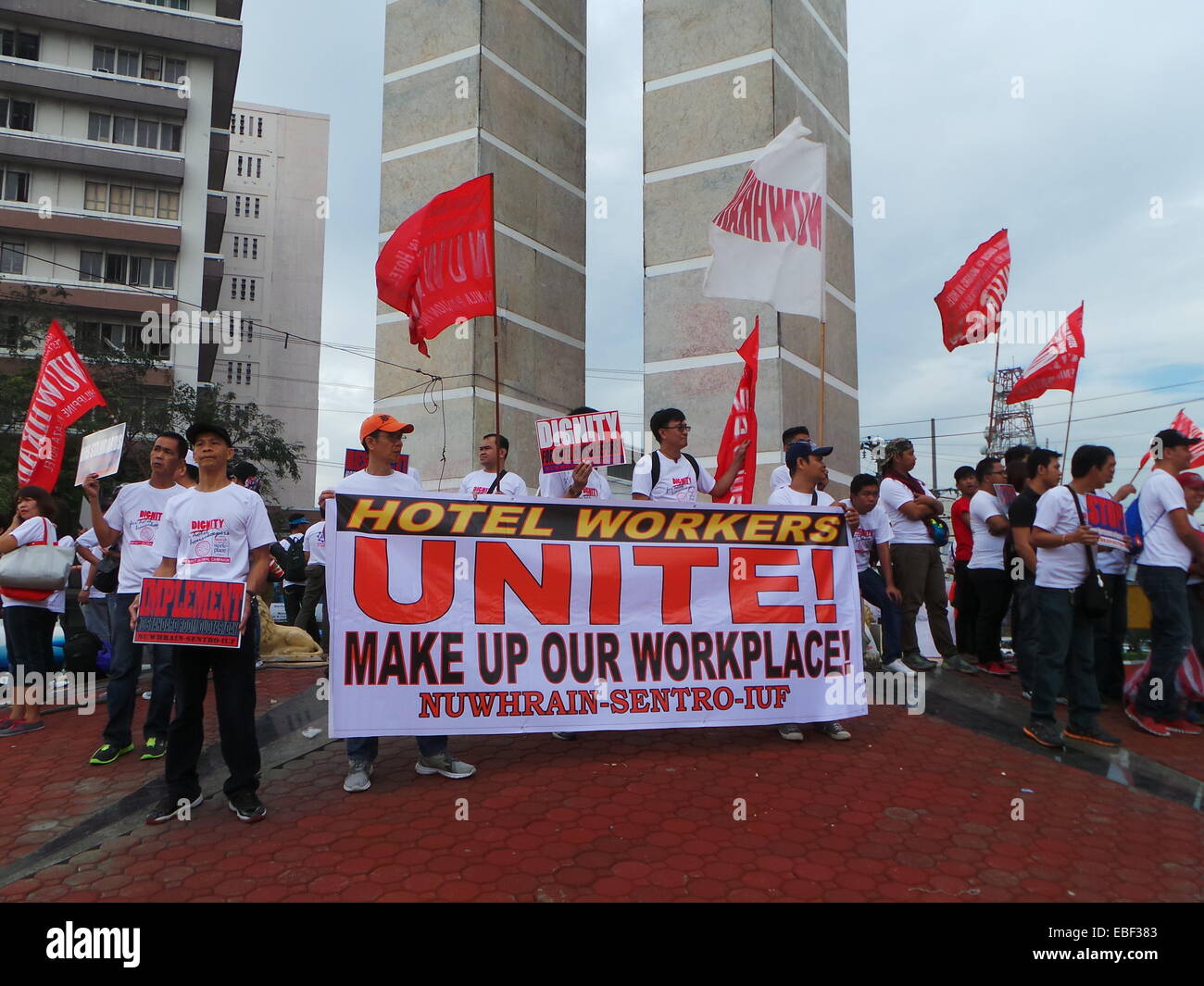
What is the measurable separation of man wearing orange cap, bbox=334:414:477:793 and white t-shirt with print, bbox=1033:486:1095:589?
12.1 feet

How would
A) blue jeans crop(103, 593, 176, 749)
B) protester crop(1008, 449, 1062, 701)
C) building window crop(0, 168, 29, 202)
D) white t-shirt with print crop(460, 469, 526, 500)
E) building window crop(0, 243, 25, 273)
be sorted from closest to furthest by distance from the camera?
blue jeans crop(103, 593, 176, 749) < protester crop(1008, 449, 1062, 701) < white t-shirt with print crop(460, 469, 526, 500) < building window crop(0, 243, 25, 273) < building window crop(0, 168, 29, 202)

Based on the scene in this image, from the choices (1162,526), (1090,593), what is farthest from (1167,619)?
(1090,593)

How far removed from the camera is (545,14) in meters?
15.2

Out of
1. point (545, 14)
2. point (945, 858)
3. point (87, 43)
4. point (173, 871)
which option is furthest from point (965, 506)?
point (87, 43)

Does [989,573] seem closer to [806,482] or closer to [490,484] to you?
[806,482]

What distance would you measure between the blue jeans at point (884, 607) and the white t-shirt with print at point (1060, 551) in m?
1.26

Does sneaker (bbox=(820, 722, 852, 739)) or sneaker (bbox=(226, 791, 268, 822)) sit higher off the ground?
sneaker (bbox=(820, 722, 852, 739))

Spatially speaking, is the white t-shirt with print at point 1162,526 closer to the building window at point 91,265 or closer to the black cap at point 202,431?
the black cap at point 202,431

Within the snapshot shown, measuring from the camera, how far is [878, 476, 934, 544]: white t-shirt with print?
278 inches

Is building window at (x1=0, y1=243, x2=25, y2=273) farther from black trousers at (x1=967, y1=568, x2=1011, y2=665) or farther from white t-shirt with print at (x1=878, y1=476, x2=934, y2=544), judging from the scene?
black trousers at (x1=967, y1=568, x2=1011, y2=665)

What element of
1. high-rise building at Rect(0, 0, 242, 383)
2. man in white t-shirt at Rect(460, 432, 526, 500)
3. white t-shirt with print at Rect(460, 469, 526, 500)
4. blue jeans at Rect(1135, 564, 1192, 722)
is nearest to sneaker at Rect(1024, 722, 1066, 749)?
blue jeans at Rect(1135, 564, 1192, 722)

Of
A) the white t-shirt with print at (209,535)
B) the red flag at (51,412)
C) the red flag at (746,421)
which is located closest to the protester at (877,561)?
the red flag at (746,421)

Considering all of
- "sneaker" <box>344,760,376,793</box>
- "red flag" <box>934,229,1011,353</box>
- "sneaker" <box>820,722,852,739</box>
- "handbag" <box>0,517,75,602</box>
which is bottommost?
"sneaker" <box>344,760,376,793</box>

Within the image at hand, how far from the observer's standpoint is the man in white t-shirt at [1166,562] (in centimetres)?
558
